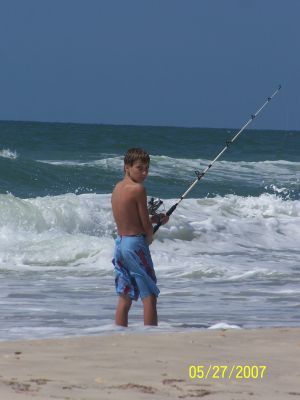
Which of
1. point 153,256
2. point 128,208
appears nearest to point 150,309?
point 128,208

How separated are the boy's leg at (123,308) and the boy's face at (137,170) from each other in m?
0.68

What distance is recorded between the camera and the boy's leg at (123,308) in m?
6.14

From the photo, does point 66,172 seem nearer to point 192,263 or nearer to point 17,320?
point 192,263

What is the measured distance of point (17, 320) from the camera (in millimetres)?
7062

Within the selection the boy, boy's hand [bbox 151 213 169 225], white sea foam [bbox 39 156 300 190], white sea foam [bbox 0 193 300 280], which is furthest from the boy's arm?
white sea foam [bbox 39 156 300 190]

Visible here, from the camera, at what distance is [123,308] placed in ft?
20.2

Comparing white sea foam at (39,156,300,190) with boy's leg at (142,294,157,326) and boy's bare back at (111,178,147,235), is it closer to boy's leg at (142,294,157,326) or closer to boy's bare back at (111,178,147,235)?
boy's leg at (142,294,157,326)

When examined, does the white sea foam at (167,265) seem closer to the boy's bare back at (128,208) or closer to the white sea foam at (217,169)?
the boy's bare back at (128,208)

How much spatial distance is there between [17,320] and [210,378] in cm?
258

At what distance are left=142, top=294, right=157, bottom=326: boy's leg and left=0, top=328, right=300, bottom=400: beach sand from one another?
9.9 inches

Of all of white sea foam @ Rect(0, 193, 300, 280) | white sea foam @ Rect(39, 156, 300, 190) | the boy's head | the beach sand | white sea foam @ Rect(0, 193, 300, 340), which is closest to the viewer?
the beach sand

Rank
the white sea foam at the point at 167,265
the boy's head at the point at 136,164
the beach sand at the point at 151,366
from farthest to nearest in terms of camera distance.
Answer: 1. the white sea foam at the point at 167,265
2. the boy's head at the point at 136,164
3. the beach sand at the point at 151,366
